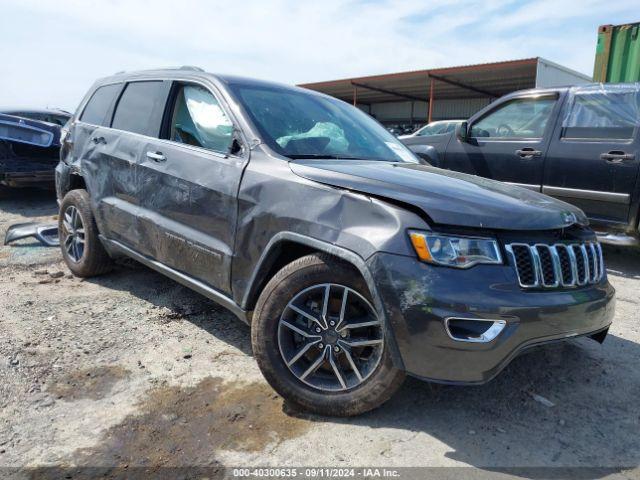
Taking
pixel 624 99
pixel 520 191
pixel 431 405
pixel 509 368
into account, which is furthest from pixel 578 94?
pixel 431 405

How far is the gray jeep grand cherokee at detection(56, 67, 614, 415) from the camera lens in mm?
2139

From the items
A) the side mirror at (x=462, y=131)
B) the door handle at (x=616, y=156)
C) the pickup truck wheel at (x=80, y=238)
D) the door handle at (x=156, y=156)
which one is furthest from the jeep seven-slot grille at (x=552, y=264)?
the side mirror at (x=462, y=131)

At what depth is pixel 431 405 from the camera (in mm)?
2617

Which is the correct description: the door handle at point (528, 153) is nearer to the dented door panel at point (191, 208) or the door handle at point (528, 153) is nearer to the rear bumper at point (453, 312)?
the rear bumper at point (453, 312)

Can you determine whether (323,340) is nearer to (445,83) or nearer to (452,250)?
(452,250)

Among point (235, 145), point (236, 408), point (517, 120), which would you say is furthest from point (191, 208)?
point (517, 120)

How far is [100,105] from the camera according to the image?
14.7 ft

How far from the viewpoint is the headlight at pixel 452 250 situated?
2.14 metres

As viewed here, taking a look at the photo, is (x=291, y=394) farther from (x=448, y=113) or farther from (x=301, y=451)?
(x=448, y=113)

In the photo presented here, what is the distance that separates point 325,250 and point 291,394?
74 cm

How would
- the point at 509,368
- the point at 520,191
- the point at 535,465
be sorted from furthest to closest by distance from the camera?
the point at 509,368
the point at 520,191
the point at 535,465

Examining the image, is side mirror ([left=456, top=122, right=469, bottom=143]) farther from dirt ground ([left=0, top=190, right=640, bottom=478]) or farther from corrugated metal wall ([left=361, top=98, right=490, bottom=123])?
corrugated metal wall ([left=361, top=98, right=490, bottom=123])

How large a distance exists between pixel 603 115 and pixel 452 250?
4152 millimetres

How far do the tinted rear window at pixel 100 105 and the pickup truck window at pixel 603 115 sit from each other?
458 centimetres
